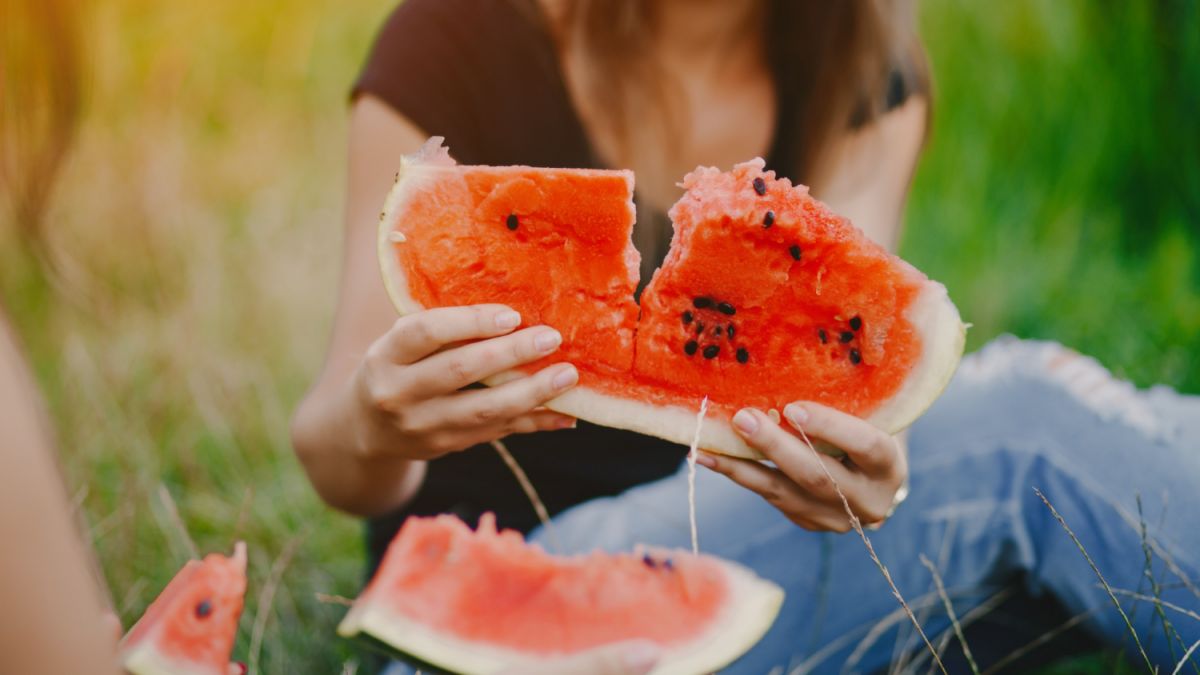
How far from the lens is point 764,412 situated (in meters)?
1.28

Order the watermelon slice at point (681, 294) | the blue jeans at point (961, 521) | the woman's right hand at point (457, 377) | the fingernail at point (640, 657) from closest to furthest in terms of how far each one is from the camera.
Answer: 1. the fingernail at point (640, 657)
2. the woman's right hand at point (457, 377)
3. the watermelon slice at point (681, 294)
4. the blue jeans at point (961, 521)

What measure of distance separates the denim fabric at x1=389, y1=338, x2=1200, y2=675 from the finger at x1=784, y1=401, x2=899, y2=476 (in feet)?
1.94

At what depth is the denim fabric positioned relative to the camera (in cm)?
173

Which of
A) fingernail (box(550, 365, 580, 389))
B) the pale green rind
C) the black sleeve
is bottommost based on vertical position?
the pale green rind

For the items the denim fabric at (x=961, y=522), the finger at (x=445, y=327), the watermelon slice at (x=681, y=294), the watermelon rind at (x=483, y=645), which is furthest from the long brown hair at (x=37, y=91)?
the denim fabric at (x=961, y=522)

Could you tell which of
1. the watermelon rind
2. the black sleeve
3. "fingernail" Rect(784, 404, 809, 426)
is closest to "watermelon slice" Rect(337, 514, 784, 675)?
the watermelon rind

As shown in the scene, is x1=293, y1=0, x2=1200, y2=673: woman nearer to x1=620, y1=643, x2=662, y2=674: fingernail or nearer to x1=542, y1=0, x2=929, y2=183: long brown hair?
x1=542, y1=0, x2=929, y2=183: long brown hair

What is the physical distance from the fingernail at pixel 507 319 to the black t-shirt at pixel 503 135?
0.87 m

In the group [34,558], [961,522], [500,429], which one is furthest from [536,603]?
[961,522]

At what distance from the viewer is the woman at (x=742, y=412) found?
1.49 metres

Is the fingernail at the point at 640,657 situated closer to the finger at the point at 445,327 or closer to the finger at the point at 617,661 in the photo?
the finger at the point at 617,661

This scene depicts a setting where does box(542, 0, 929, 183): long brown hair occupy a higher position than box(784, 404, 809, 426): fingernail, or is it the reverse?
box(542, 0, 929, 183): long brown hair

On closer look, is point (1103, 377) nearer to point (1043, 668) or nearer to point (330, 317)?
point (1043, 668)

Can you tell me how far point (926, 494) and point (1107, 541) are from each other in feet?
1.06
